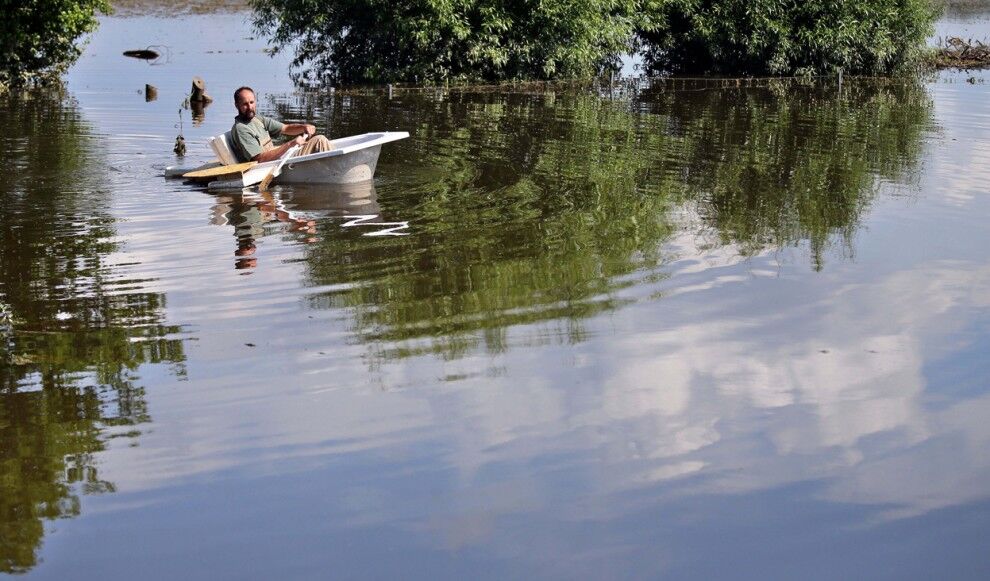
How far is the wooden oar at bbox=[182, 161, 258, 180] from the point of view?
1391 centimetres

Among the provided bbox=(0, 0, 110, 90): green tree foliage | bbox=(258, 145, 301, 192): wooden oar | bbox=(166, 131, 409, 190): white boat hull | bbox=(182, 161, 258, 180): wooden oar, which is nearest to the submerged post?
bbox=(0, 0, 110, 90): green tree foliage

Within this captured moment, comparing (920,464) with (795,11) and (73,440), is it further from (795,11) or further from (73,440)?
(795,11)

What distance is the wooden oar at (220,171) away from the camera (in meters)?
13.9

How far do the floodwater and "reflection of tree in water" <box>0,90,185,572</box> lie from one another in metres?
0.03

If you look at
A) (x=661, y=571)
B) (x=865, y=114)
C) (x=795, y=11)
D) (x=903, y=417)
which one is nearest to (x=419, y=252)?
(x=903, y=417)

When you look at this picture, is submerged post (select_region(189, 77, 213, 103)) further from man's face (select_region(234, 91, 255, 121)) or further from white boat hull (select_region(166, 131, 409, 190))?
man's face (select_region(234, 91, 255, 121))

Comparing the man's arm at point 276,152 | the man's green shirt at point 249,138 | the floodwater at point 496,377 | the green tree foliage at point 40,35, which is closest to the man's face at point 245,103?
the man's green shirt at point 249,138

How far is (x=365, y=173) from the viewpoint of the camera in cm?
1470

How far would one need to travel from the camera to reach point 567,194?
14.0m

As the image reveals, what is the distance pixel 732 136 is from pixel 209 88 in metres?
12.1

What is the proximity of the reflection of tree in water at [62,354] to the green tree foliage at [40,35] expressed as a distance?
39.3ft

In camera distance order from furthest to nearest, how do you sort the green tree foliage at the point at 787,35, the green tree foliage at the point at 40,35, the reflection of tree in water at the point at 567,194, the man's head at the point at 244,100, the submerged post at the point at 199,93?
the green tree foliage at the point at 787,35
the green tree foliage at the point at 40,35
the submerged post at the point at 199,93
the man's head at the point at 244,100
the reflection of tree in water at the point at 567,194

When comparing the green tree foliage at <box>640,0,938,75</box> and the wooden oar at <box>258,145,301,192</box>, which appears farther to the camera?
the green tree foliage at <box>640,0,938,75</box>

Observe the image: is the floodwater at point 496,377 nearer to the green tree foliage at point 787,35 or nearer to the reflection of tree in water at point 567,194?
the reflection of tree in water at point 567,194
